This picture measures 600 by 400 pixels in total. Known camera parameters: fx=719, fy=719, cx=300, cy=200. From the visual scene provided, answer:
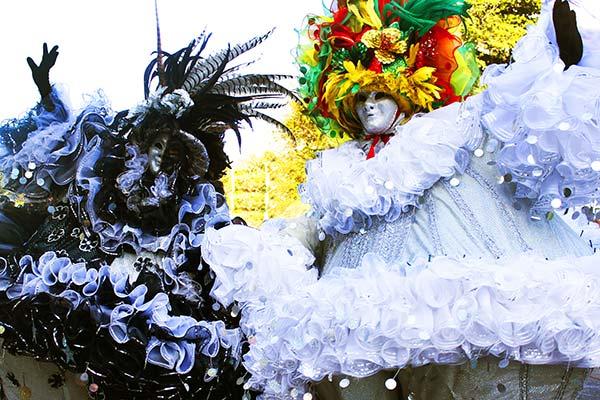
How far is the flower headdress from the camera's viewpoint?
2.05 meters

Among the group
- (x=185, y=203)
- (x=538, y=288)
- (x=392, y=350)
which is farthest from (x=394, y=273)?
(x=185, y=203)

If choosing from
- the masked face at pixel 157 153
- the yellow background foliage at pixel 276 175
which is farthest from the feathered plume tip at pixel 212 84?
the yellow background foliage at pixel 276 175

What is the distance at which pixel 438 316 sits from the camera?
1.54m

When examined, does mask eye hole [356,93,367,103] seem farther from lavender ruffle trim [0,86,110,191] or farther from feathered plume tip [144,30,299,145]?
lavender ruffle trim [0,86,110,191]

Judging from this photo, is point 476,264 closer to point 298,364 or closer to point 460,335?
point 460,335

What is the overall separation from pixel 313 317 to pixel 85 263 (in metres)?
0.69

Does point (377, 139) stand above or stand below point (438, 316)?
above

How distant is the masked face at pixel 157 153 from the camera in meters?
2.04

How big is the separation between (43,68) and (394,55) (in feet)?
Result: 3.32

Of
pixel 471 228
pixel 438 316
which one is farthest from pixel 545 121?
pixel 438 316

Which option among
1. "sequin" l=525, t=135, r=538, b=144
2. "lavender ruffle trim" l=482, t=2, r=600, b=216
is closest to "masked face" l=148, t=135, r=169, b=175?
"lavender ruffle trim" l=482, t=2, r=600, b=216

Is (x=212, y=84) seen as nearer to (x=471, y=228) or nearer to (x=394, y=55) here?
(x=394, y=55)

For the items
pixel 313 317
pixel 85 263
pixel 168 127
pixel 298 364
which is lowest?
pixel 298 364

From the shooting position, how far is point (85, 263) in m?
1.96
